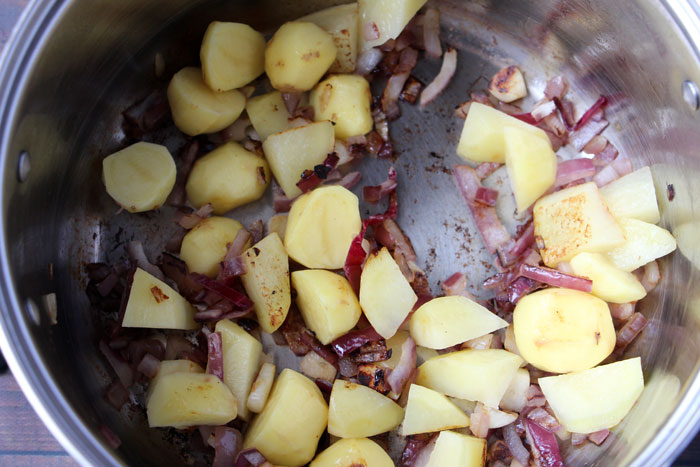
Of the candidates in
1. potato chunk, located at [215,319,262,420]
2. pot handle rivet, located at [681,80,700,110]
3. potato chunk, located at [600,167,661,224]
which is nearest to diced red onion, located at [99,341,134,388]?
potato chunk, located at [215,319,262,420]

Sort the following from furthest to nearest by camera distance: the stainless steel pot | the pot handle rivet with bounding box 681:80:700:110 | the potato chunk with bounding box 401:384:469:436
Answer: the potato chunk with bounding box 401:384:469:436 → the pot handle rivet with bounding box 681:80:700:110 → the stainless steel pot

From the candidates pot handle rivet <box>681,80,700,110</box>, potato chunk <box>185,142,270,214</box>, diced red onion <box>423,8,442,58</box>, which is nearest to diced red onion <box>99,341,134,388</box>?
potato chunk <box>185,142,270,214</box>

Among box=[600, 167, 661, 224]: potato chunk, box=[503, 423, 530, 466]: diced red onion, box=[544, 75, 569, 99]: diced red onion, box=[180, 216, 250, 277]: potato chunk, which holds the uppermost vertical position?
box=[544, 75, 569, 99]: diced red onion

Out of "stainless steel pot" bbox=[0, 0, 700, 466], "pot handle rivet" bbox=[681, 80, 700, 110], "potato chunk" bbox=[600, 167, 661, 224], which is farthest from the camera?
"potato chunk" bbox=[600, 167, 661, 224]

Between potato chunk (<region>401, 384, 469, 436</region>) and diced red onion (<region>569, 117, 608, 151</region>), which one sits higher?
diced red onion (<region>569, 117, 608, 151</region>)

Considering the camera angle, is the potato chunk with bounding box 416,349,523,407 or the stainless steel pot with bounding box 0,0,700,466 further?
the potato chunk with bounding box 416,349,523,407

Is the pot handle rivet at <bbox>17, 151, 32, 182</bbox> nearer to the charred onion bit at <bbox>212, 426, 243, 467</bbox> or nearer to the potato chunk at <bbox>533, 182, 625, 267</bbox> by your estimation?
the charred onion bit at <bbox>212, 426, 243, 467</bbox>

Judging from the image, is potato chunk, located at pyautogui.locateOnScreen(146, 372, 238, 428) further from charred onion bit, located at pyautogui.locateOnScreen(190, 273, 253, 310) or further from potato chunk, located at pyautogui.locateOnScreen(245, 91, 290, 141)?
potato chunk, located at pyautogui.locateOnScreen(245, 91, 290, 141)
